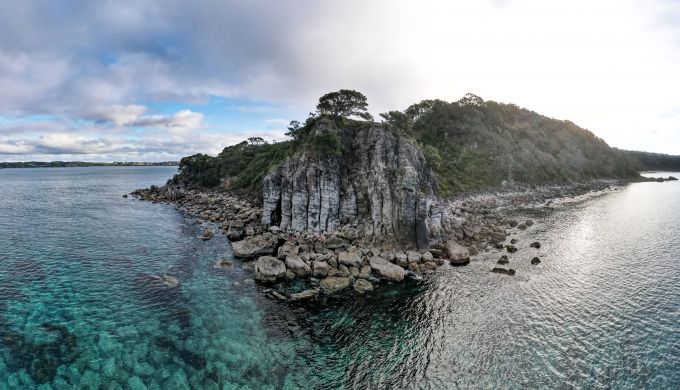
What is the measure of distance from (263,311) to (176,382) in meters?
10.4

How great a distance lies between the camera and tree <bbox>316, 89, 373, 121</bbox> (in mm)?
63438

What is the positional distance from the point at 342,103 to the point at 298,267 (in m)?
35.9

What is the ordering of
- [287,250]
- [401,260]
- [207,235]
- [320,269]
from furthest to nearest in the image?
[207,235] < [287,250] < [401,260] < [320,269]

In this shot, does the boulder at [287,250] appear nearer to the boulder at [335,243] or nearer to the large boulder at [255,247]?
the large boulder at [255,247]

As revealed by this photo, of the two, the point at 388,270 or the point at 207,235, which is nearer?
the point at 388,270

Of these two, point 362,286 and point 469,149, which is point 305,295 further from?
point 469,149

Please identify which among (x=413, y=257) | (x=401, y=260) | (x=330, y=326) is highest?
(x=413, y=257)

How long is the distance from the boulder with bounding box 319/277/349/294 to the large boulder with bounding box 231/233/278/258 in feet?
41.7

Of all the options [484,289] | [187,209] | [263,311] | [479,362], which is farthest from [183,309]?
[187,209]

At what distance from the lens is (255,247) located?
155 ft

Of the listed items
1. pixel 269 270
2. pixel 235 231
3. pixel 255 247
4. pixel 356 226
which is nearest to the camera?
pixel 269 270

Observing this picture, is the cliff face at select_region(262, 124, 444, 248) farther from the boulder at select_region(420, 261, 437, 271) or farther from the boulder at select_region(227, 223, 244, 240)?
the boulder at select_region(420, 261, 437, 271)

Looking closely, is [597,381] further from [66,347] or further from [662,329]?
[66,347]

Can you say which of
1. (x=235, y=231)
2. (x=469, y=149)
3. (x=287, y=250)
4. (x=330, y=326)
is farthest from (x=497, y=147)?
(x=330, y=326)
